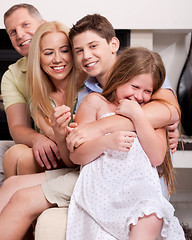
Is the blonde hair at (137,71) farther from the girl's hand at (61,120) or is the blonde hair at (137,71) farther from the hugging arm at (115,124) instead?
the girl's hand at (61,120)

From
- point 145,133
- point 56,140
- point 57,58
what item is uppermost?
point 57,58

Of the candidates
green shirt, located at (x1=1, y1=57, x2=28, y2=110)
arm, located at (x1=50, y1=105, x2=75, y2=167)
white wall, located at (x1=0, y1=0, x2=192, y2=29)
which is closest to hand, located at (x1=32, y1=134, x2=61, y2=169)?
arm, located at (x1=50, y1=105, x2=75, y2=167)

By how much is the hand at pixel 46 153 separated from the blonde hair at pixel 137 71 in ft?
1.10

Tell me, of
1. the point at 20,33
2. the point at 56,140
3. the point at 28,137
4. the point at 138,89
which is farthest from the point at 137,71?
the point at 20,33

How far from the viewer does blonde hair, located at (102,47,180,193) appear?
147 centimetres

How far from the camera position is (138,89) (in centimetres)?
147

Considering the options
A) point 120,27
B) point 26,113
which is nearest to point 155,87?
point 26,113

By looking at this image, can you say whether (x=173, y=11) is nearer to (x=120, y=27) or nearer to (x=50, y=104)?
(x=120, y=27)

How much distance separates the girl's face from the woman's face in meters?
0.40

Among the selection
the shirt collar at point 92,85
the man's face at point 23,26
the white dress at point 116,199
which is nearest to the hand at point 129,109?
the white dress at point 116,199

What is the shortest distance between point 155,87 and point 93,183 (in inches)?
17.9

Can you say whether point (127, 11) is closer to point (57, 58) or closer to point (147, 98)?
point (57, 58)

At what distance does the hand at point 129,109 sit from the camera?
1354mm

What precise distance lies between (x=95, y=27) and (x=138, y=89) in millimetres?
353
